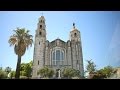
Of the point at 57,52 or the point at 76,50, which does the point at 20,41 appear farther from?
the point at 76,50

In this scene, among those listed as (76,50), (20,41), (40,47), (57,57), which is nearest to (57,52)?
(57,57)

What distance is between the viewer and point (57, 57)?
2142cm

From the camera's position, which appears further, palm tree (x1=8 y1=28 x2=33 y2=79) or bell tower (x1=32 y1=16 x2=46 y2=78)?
bell tower (x1=32 y1=16 x2=46 y2=78)

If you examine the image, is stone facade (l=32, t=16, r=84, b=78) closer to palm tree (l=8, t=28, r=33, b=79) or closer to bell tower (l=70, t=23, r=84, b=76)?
bell tower (l=70, t=23, r=84, b=76)

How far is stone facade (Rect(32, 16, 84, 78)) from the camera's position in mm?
20938

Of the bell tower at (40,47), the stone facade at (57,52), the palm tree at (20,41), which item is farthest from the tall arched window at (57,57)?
the palm tree at (20,41)

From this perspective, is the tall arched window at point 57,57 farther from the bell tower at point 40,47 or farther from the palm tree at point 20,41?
the palm tree at point 20,41

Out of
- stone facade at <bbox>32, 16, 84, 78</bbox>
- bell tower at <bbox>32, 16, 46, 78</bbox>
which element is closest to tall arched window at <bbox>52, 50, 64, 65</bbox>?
stone facade at <bbox>32, 16, 84, 78</bbox>

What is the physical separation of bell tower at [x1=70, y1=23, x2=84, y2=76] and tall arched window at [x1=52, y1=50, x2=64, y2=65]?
4.55 ft
